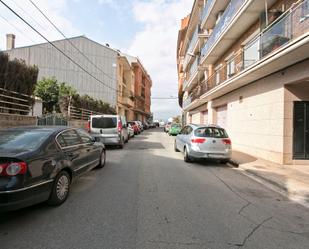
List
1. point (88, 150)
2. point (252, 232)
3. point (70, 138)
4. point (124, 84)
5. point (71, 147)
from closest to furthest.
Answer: point (252, 232), point (71, 147), point (70, 138), point (88, 150), point (124, 84)

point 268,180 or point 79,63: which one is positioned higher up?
point 79,63

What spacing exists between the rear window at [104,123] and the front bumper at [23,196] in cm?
1003

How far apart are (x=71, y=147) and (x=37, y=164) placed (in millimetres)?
1509

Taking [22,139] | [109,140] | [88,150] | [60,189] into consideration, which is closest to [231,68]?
[109,140]

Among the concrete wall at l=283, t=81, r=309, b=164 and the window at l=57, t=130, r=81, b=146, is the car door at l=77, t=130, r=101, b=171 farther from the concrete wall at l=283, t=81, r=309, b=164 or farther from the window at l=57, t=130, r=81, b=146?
the concrete wall at l=283, t=81, r=309, b=164

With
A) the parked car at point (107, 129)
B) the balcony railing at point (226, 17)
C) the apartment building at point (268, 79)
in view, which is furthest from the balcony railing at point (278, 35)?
the parked car at point (107, 129)

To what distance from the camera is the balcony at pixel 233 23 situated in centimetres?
1272

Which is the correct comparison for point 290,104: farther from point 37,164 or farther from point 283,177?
point 37,164

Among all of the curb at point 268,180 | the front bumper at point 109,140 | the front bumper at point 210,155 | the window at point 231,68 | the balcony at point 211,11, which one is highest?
the balcony at point 211,11

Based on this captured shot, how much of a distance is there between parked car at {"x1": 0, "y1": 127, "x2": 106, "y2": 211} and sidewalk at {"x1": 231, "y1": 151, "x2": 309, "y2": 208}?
5.06 m

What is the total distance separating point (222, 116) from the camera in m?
19.1

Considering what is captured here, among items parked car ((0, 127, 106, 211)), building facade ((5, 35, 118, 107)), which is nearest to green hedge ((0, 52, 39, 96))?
parked car ((0, 127, 106, 211))

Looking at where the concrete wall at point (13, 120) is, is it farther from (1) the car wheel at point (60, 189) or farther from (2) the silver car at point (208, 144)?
(2) the silver car at point (208, 144)

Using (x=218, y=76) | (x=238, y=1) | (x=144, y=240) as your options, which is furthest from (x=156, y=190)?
(x=218, y=76)
